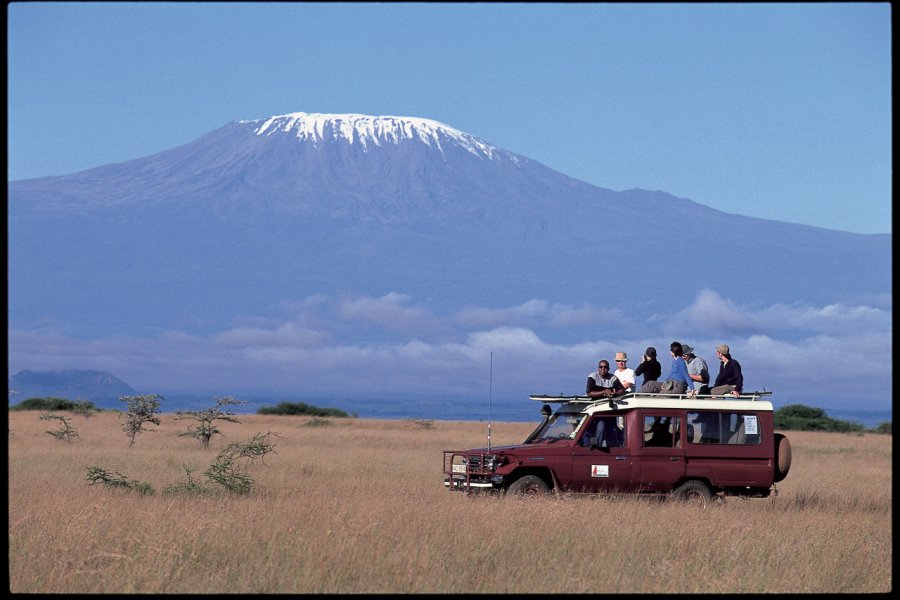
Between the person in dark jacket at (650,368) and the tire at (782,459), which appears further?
the person in dark jacket at (650,368)

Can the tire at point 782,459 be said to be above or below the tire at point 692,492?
above

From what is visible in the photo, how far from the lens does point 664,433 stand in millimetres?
19609

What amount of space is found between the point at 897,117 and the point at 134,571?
788cm

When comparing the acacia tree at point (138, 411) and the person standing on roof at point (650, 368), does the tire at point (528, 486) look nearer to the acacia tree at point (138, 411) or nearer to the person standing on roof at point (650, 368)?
the person standing on roof at point (650, 368)

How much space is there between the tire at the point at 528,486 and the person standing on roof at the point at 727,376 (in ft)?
10.3

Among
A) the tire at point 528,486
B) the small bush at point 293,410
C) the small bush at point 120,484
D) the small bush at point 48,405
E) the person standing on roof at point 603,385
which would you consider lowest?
the small bush at point 293,410

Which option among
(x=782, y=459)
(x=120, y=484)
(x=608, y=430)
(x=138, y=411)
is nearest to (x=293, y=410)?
(x=138, y=411)

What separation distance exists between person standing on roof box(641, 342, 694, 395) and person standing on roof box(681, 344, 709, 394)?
15 centimetres

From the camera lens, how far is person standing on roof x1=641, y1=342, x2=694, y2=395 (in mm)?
20328

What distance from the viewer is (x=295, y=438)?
42.7 meters


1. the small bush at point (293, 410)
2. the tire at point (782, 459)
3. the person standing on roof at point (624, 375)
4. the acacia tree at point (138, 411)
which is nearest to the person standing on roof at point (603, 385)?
the person standing on roof at point (624, 375)

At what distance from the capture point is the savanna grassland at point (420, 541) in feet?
40.5

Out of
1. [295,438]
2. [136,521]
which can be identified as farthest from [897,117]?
[295,438]

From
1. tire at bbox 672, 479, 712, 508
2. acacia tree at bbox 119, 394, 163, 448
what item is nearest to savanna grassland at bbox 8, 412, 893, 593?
tire at bbox 672, 479, 712, 508
